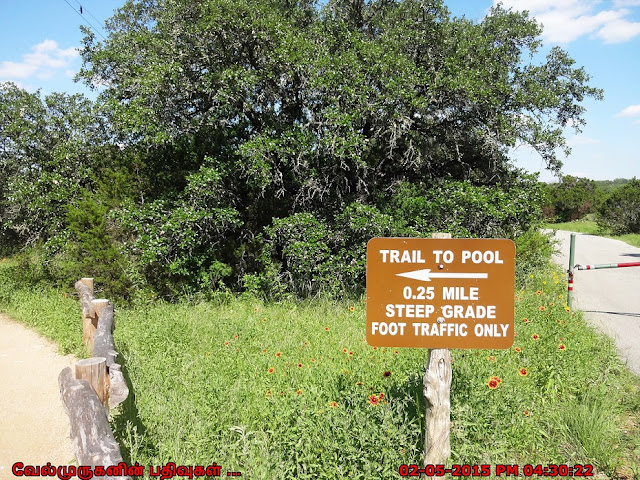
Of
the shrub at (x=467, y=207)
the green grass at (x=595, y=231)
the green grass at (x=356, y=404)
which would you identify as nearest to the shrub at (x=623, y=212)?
the green grass at (x=595, y=231)

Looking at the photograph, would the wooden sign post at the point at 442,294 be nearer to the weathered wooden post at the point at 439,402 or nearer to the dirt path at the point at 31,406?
the weathered wooden post at the point at 439,402

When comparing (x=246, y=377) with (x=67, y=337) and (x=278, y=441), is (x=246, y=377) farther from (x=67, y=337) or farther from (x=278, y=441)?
(x=67, y=337)

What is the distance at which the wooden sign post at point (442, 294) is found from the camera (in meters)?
2.66

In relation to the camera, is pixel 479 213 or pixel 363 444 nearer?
pixel 363 444

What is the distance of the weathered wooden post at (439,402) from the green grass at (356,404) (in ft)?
0.91

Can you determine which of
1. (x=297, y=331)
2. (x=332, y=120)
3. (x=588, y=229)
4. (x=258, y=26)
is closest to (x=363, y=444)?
(x=297, y=331)

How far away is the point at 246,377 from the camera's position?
4375 millimetres

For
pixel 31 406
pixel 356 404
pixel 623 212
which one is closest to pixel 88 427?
pixel 356 404

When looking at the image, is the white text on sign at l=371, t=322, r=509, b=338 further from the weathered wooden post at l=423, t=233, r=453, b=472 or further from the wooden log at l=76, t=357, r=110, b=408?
the wooden log at l=76, t=357, r=110, b=408

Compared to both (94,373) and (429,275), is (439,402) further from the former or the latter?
(94,373)

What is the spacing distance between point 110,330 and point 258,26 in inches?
216

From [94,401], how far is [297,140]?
19.7 feet

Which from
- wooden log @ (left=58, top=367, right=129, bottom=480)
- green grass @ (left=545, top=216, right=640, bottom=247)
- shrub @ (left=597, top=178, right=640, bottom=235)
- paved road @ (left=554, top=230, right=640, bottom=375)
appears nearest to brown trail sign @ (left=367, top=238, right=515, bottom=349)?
wooden log @ (left=58, top=367, right=129, bottom=480)

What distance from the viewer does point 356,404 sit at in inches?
133
